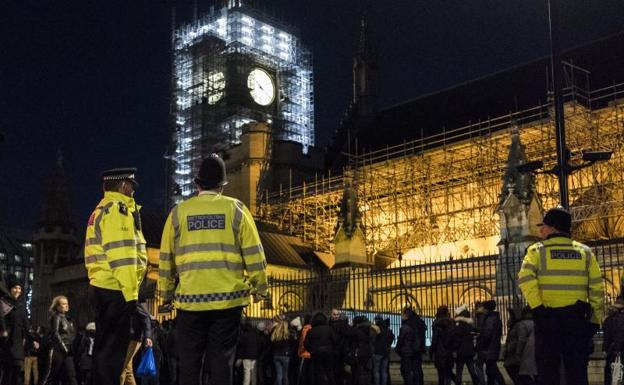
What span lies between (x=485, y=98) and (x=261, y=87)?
17597mm

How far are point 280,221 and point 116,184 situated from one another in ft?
127

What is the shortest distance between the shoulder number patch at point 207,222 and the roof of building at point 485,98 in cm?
3435

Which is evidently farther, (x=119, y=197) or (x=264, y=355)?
(x=264, y=355)

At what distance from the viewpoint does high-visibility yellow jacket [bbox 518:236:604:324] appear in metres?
7.23

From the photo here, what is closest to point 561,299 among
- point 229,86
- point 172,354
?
point 172,354

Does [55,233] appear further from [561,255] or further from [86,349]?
[561,255]

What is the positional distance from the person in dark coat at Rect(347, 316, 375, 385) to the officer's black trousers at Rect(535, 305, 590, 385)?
8569 millimetres

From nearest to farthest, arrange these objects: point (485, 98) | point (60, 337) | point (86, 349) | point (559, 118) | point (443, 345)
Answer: point (60, 337) → point (559, 118) → point (443, 345) → point (86, 349) → point (485, 98)

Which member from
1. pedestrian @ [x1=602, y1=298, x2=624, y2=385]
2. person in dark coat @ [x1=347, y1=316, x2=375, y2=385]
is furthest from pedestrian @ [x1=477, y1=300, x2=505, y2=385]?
person in dark coat @ [x1=347, y1=316, x2=375, y2=385]

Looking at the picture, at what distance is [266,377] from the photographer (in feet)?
60.0

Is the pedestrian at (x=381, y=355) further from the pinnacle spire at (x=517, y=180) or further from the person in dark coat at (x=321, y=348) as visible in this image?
the pinnacle spire at (x=517, y=180)

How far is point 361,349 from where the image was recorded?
1562 centimetres

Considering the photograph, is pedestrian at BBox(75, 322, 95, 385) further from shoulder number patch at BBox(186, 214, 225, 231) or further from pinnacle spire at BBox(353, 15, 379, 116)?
pinnacle spire at BBox(353, 15, 379, 116)

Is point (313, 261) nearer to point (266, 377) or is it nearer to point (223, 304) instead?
point (266, 377)
